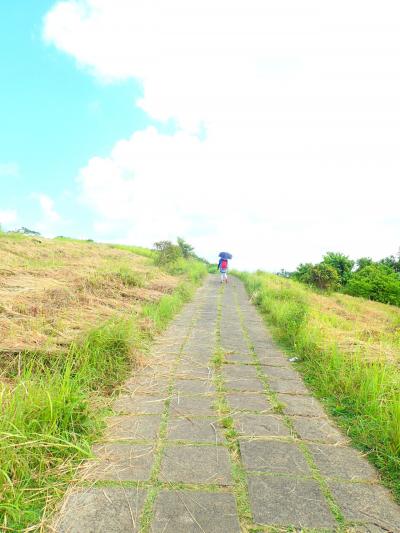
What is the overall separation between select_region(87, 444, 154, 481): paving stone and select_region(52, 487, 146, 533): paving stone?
0.32 ft

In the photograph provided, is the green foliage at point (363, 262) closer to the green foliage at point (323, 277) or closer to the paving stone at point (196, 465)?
the green foliage at point (323, 277)

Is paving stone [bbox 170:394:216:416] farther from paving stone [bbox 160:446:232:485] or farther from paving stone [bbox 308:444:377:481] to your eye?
paving stone [bbox 308:444:377:481]

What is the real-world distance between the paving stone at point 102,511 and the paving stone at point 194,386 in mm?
1365

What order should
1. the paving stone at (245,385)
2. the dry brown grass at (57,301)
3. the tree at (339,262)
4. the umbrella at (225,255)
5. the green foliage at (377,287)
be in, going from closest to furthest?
the paving stone at (245,385)
the dry brown grass at (57,301)
the umbrella at (225,255)
the green foliage at (377,287)
the tree at (339,262)

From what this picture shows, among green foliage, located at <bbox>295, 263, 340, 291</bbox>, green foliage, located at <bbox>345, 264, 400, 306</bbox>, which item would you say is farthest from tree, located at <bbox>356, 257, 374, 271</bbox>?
green foliage, located at <bbox>295, 263, 340, 291</bbox>

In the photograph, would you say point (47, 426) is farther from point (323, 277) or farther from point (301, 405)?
point (323, 277)

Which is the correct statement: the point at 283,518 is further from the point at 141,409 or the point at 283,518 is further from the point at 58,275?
the point at 58,275

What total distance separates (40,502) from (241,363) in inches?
106

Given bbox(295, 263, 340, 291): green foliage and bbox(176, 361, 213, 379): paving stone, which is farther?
bbox(295, 263, 340, 291): green foliage

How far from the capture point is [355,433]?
9.00 ft

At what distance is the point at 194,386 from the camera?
3422 millimetres

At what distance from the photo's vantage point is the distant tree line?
16.4 meters

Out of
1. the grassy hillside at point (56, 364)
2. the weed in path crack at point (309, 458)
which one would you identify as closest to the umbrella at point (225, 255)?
the grassy hillside at point (56, 364)

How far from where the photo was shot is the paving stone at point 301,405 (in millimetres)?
3046
